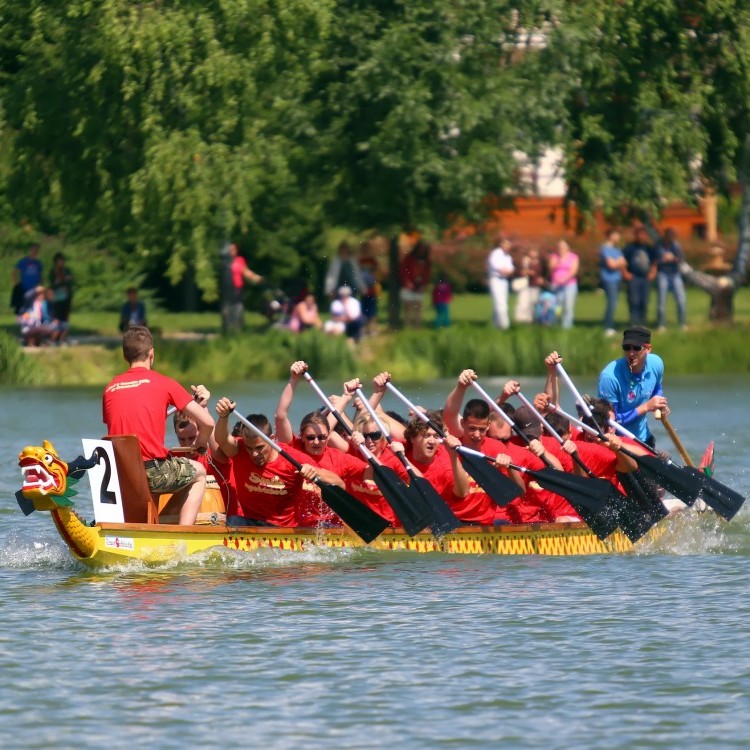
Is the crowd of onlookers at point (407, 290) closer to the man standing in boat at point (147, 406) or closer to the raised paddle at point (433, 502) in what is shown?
the raised paddle at point (433, 502)

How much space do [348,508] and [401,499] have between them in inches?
14.1

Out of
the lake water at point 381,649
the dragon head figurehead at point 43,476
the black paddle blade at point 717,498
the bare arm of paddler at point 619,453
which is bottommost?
the lake water at point 381,649

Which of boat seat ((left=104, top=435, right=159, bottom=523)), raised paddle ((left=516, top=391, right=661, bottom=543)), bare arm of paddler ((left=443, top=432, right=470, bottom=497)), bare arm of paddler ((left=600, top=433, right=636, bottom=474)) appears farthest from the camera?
raised paddle ((left=516, top=391, right=661, bottom=543))

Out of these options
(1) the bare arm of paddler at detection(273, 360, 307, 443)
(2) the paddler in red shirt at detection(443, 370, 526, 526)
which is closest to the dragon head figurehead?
(1) the bare arm of paddler at detection(273, 360, 307, 443)

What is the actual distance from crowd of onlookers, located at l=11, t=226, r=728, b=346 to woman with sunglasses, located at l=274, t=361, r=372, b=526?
14.6 m

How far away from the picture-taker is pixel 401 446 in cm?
1353

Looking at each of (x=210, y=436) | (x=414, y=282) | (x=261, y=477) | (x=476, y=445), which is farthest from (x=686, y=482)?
(x=414, y=282)

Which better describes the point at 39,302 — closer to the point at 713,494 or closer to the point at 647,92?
the point at 647,92

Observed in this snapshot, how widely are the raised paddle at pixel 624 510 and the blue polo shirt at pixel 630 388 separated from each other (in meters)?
0.88

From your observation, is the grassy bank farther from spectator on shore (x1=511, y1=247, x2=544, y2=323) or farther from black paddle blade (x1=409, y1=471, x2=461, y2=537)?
black paddle blade (x1=409, y1=471, x2=461, y2=537)

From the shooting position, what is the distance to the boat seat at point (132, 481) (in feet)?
41.1

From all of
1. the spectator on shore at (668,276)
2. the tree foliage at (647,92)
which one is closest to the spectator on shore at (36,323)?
the tree foliage at (647,92)

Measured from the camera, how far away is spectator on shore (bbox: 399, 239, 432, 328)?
3012 cm

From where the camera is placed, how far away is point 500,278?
29438mm
